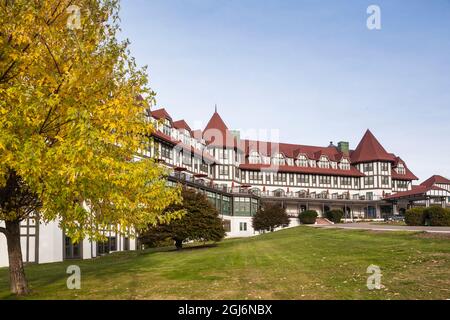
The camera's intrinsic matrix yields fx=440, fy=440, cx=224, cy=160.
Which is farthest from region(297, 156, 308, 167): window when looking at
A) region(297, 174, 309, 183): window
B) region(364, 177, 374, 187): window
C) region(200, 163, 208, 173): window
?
region(200, 163, 208, 173): window

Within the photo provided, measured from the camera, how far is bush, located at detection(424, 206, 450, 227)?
3531 cm

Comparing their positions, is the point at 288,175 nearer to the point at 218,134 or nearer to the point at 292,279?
the point at 218,134

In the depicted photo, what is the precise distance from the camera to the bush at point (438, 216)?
35312 millimetres

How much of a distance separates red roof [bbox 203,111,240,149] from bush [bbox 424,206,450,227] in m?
34.9

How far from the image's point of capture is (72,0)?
13.0 m

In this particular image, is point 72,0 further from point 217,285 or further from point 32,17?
point 217,285

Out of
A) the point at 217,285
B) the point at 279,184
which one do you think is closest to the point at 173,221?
the point at 217,285

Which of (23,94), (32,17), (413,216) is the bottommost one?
(413,216)

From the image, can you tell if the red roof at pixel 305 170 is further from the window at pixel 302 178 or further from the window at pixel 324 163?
the window at pixel 324 163

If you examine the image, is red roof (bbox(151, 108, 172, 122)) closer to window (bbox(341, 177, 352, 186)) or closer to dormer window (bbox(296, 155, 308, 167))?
dormer window (bbox(296, 155, 308, 167))

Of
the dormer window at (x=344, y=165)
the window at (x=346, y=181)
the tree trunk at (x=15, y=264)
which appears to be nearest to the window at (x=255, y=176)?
the window at (x=346, y=181)

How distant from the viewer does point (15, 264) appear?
45.2 feet

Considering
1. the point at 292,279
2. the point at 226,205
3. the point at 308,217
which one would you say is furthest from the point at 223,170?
the point at 292,279
